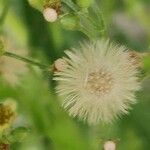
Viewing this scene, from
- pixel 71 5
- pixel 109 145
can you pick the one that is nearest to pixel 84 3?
pixel 71 5

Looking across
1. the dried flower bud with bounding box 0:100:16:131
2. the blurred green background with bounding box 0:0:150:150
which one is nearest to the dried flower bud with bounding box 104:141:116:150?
the blurred green background with bounding box 0:0:150:150

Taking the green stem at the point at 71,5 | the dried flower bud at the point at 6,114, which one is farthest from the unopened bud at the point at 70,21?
the dried flower bud at the point at 6,114

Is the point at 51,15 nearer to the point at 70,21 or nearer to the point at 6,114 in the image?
the point at 70,21

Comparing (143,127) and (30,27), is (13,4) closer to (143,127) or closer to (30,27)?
(30,27)

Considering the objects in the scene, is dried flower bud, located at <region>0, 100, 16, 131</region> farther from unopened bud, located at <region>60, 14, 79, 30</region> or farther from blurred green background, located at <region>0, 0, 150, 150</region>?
unopened bud, located at <region>60, 14, 79, 30</region>

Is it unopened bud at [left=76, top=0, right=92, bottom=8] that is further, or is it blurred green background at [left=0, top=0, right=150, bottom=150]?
blurred green background at [left=0, top=0, right=150, bottom=150]

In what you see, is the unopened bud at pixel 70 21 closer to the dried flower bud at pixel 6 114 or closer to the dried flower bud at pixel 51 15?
the dried flower bud at pixel 51 15

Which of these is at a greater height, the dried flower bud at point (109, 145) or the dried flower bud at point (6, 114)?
the dried flower bud at point (6, 114)
